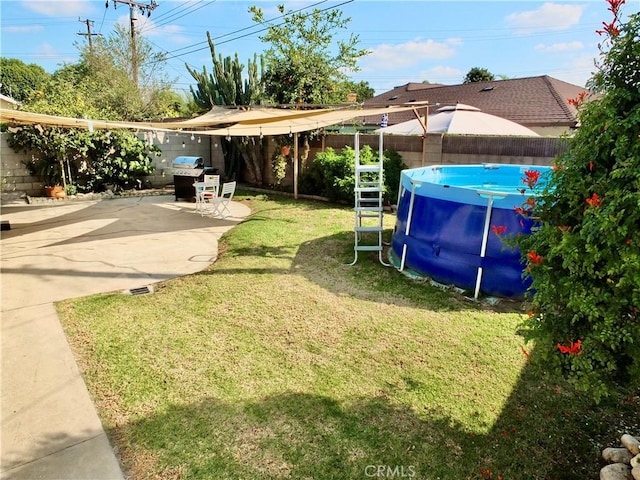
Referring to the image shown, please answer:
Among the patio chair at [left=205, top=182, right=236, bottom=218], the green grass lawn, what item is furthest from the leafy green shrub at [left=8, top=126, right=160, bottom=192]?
the green grass lawn

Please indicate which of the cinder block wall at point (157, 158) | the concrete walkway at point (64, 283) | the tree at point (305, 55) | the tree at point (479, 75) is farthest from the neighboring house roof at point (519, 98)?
the tree at point (479, 75)

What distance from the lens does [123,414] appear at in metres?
2.59

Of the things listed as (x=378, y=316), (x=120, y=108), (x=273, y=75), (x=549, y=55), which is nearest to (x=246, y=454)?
(x=378, y=316)

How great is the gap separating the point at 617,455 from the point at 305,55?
11394mm

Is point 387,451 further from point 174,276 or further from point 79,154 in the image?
point 79,154

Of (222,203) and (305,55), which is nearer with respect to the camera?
(222,203)

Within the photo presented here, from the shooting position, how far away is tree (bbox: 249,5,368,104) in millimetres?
11164

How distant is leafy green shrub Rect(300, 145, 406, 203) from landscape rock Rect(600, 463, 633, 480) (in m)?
7.33

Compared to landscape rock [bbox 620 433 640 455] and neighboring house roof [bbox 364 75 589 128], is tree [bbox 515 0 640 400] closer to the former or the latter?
landscape rock [bbox 620 433 640 455]

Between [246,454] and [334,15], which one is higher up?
[334,15]

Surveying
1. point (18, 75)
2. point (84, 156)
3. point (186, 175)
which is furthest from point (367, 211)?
point (18, 75)

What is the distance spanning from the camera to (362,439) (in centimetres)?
237

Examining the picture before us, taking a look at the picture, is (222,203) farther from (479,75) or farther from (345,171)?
(479,75)

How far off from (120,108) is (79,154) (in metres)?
7.75
